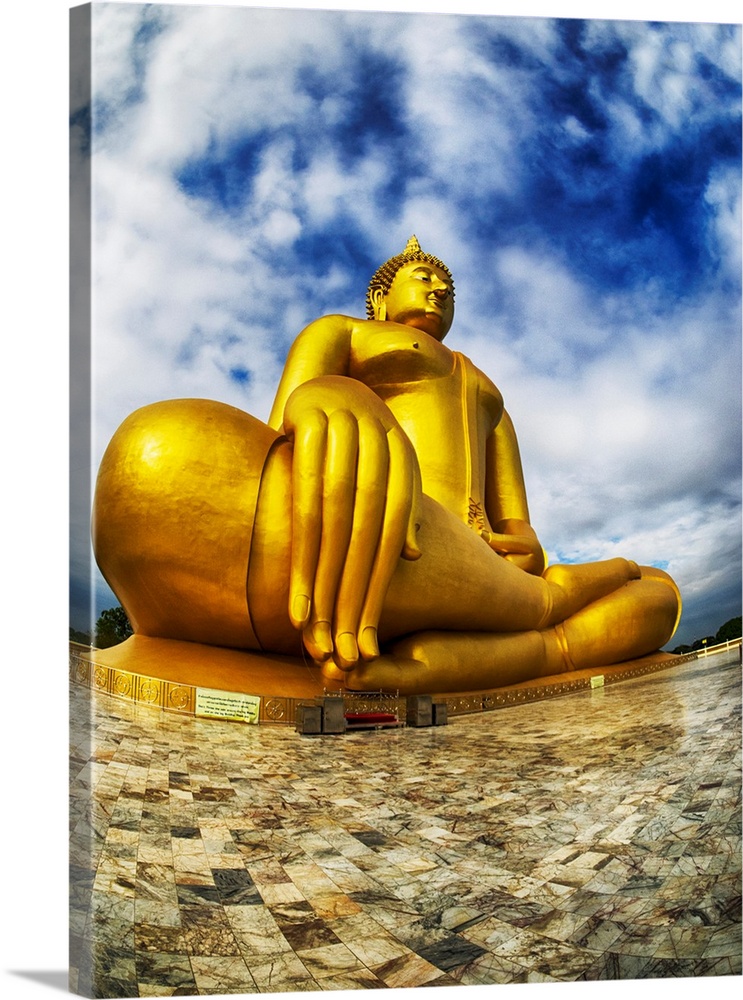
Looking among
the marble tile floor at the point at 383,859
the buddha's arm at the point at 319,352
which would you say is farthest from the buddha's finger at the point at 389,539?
the buddha's arm at the point at 319,352

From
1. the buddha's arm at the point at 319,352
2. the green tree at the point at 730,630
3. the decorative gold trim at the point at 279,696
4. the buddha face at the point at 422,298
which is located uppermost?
the buddha face at the point at 422,298

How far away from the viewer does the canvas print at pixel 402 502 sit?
3293mm

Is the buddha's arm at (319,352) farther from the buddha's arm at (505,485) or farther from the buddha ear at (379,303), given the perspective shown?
the buddha's arm at (505,485)

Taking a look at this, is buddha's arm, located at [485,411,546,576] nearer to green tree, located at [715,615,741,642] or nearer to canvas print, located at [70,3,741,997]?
canvas print, located at [70,3,741,997]

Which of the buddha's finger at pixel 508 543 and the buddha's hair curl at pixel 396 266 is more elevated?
the buddha's hair curl at pixel 396 266

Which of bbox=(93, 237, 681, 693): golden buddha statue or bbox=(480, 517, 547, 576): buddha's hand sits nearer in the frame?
bbox=(93, 237, 681, 693): golden buddha statue

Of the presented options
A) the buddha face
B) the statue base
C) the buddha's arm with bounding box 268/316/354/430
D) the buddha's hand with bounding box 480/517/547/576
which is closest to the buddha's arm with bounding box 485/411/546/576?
the buddha's hand with bounding box 480/517/547/576

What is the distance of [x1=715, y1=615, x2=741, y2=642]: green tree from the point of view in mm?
5161

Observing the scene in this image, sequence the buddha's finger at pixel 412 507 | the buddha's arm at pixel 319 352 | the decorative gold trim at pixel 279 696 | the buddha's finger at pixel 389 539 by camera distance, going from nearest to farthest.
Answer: the decorative gold trim at pixel 279 696 → the buddha's finger at pixel 389 539 → the buddha's finger at pixel 412 507 → the buddha's arm at pixel 319 352

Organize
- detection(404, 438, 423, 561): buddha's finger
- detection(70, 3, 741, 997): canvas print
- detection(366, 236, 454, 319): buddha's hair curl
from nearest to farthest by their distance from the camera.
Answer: detection(70, 3, 741, 997): canvas print
detection(404, 438, 423, 561): buddha's finger
detection(366, 236, 454, 319): buddha's hair curl

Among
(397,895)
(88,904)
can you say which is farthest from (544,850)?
(88,904)

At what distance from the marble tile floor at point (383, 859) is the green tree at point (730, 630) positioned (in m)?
1.02

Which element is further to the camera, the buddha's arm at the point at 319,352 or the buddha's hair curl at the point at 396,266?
the buddha's hair curl at the point at 396,266

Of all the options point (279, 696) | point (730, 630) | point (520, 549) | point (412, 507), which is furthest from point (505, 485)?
point (279, 696)
